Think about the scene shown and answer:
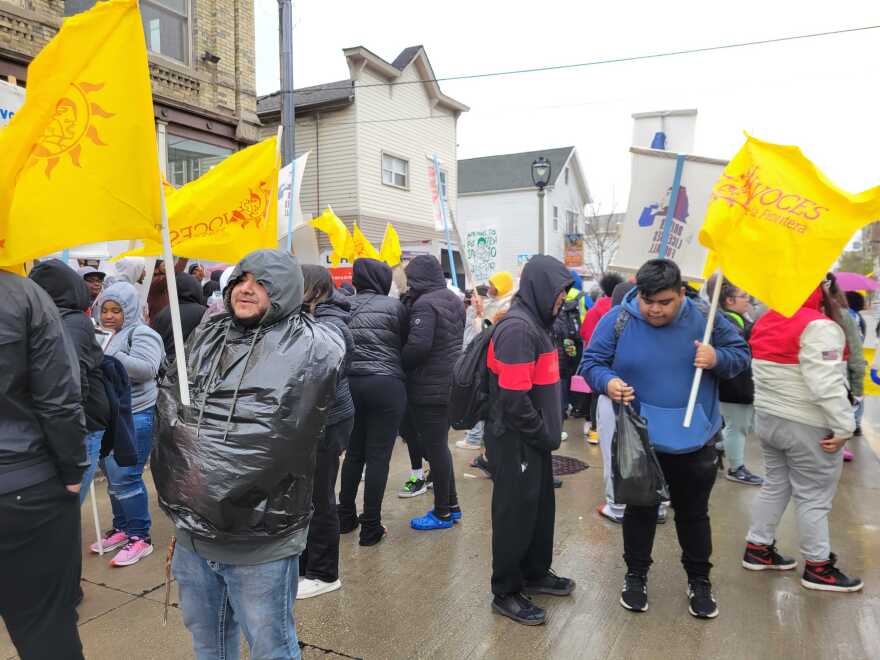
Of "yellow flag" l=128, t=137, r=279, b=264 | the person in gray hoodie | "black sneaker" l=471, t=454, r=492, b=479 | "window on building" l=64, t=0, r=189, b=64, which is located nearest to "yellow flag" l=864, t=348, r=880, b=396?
"black sneaker" l=471, t=454, r=492, b=479

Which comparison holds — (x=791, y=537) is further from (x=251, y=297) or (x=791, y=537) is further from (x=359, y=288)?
(x=251, y=297)

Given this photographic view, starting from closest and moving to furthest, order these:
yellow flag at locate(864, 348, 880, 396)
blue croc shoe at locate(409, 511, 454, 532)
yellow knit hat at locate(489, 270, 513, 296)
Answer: blue croc shoe at locate(409, 511, 454, 532) → yellow knit hat at locate(489, 270, 513, 296) → yellow flag at locate(864, 348, 880, 396)

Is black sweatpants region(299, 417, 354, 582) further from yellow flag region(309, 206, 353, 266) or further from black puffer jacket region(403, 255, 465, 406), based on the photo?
yellow flag region(309, 206, 353, 266)

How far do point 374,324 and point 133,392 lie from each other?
167 centimetres

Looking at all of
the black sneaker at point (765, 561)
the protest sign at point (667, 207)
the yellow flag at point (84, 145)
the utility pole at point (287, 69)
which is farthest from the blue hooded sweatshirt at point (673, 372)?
the utility pole at point (287, 69)

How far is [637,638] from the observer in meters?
3.36

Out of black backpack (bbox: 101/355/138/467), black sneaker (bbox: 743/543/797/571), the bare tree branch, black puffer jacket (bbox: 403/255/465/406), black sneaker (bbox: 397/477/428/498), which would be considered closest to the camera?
black backpack (bbox: 101/355/138/467)

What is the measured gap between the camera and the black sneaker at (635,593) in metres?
3.62

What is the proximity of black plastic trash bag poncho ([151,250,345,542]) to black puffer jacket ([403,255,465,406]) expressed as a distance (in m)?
2.23

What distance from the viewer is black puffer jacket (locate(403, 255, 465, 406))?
4.61 metres

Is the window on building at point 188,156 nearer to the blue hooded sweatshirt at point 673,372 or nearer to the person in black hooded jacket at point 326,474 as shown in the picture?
the person in black hooded jacket at point 326,474

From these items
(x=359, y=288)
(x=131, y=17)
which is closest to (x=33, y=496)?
(x=131, y=17)

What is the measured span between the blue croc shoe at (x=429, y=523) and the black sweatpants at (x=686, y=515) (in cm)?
157

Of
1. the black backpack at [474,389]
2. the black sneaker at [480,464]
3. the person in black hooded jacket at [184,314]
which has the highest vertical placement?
the person in black hooded jacket at [184,314]
